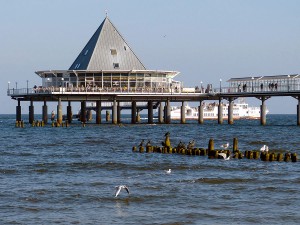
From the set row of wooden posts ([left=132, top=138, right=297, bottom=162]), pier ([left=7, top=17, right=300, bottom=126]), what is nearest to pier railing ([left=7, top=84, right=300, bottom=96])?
pier ([left=7, top=17, right=300, bottom=126])

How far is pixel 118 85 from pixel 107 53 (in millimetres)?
8517

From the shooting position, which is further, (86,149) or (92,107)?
(92,107)

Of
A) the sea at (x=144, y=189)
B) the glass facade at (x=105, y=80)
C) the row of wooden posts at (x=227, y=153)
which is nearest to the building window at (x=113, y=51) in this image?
the glass facade at (x=105, y=80)

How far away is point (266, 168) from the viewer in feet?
149

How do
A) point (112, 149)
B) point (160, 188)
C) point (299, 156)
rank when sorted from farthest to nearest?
point (112, 149)
point (299, 156)
point (160, 188)

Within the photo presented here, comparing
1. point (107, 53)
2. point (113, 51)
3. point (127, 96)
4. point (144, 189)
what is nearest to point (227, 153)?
point (144, 189)

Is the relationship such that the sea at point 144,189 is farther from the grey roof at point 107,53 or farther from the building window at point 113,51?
the building window at point 113,51

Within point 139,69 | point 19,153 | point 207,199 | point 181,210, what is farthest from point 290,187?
point 139,69

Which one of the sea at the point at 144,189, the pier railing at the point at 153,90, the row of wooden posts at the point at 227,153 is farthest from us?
the pier railing at the point at 153,90

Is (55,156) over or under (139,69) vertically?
under

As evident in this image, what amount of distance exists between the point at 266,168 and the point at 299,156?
939 cm

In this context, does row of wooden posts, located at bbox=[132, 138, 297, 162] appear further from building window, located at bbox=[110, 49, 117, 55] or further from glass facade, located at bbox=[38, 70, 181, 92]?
building window, located at bbox=[110, 49, 117, 55]

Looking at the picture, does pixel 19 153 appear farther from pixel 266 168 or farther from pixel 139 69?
pixel 139 69

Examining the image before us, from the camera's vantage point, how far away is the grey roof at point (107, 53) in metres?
118
